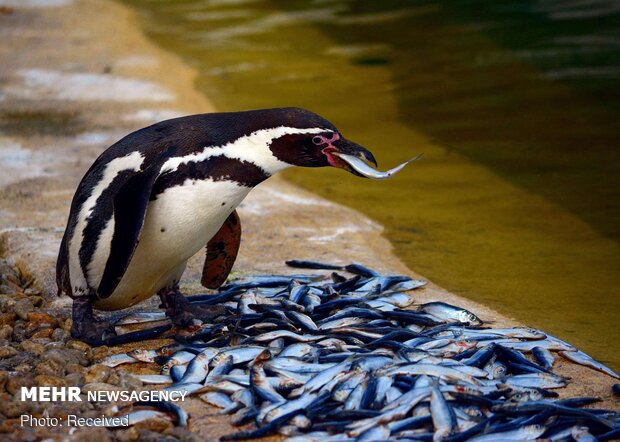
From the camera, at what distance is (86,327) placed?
192 inches

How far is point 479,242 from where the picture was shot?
6.95 metres

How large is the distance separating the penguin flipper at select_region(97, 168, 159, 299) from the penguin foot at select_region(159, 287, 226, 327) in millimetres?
564

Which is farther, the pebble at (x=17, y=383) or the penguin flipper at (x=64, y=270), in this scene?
the penguin flipper at (x=64, y=270)

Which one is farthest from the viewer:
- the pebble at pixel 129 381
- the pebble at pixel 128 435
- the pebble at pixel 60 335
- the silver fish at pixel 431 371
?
the pebble at pixel 60 335

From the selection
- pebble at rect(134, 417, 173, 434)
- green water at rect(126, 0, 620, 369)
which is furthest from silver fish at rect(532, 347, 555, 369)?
pebble at rect(134, 417, 173, 434)

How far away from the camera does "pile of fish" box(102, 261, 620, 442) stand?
13.0 ft

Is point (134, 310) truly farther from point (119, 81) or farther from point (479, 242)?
point (119, 81)

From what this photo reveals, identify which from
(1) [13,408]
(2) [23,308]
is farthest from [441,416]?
(2) [23,308]

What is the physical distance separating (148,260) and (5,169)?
3.81 m

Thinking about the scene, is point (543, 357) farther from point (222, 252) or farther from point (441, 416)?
point (222, 252)

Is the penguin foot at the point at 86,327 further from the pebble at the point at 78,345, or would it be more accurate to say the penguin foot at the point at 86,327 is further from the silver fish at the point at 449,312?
the silver fish at the point at 449,312

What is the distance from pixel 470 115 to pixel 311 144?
223 inches

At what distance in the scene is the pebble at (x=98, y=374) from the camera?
443 cm

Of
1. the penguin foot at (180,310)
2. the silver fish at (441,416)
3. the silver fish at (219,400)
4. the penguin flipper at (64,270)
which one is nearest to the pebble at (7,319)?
the penguin flipper at (64,270)
